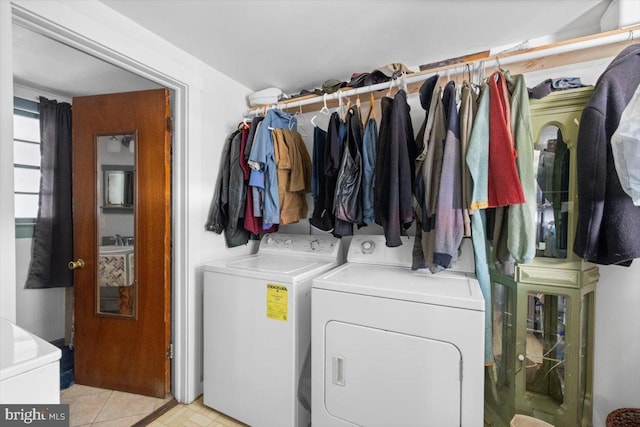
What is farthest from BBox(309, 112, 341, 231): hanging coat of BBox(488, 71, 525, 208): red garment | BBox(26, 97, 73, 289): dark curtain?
BBox(26, 97, 73, 289): dark curtain

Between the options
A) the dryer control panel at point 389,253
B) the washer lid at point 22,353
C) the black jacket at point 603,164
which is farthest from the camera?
the dryer control panel at point 389,253

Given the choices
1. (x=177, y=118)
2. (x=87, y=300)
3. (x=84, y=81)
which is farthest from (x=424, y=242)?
(x=84, y=81)

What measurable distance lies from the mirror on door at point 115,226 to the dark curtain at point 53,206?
2.46 feet

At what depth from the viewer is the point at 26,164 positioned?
7.61 ft

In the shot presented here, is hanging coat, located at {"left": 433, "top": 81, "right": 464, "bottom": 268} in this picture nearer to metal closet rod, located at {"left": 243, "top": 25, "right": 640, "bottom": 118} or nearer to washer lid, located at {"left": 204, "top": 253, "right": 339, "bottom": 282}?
metal closet rod, located at {"left": 243, "top": 25, "right": 640, "bottom": 118}

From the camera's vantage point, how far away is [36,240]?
90.0 inches

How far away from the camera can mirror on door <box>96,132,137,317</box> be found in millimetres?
1931

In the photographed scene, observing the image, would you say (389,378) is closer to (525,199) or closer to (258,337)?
(258,337)

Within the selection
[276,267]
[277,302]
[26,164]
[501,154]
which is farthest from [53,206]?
[501,154]

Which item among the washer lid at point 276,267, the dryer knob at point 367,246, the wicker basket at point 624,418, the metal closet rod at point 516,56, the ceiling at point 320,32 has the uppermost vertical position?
the ceiling at point 320,32

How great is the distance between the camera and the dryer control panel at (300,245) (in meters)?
1.92

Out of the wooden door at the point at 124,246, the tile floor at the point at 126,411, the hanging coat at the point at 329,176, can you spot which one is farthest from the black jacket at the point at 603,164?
the wooden door at the point at 124,246

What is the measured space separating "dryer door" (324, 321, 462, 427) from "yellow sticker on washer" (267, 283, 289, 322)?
260 mm

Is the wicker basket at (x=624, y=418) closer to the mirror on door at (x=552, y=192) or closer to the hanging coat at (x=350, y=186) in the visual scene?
the mirror on door at (x=552, y=192)
